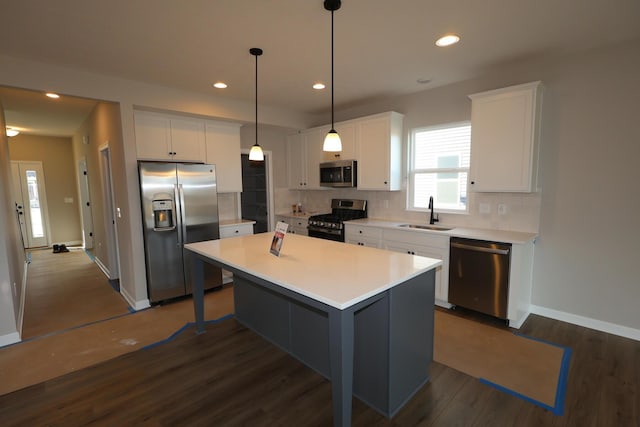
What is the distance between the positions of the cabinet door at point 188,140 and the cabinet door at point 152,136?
8 cm

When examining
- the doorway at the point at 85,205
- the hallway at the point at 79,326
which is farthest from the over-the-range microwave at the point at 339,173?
the doorway at the point at 85,205

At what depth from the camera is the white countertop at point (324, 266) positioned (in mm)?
1621

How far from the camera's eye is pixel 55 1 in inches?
76.3

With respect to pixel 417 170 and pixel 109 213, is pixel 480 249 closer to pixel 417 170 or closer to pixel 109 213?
pixel 417 170

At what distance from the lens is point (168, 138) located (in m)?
3.89

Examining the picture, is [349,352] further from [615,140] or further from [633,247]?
[615,140]

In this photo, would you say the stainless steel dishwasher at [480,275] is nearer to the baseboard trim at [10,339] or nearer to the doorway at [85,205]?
the baseboard trim at [10,339]

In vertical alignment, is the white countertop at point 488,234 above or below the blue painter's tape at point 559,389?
above

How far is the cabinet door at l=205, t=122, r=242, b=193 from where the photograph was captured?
4.31 m

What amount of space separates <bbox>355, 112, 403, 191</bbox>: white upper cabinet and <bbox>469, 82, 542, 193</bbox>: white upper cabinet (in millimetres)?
1014

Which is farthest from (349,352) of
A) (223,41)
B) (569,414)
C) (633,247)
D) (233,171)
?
(233,171)

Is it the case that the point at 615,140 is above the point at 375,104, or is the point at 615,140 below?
below

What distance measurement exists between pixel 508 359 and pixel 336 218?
9.05ft

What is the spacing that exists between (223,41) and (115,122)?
1.97 metres
